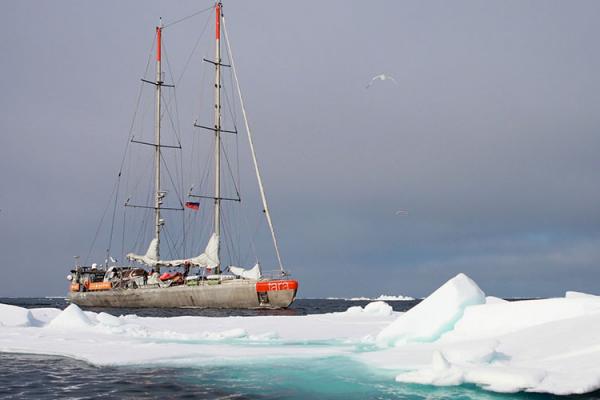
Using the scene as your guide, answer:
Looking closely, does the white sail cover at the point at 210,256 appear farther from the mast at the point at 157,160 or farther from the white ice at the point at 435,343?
the white ice at the point at 435,343

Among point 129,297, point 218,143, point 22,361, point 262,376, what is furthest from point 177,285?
point 262,376

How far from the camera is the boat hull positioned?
58.8 m

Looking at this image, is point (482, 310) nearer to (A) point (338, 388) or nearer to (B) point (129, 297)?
(A) point (338, 388)

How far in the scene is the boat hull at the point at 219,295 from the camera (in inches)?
2317

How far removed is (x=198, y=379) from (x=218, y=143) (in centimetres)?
5866

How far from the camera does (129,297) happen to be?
7194cm

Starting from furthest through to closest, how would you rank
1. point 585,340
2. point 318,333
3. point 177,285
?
point 177,285
point 318,333
point 585,340

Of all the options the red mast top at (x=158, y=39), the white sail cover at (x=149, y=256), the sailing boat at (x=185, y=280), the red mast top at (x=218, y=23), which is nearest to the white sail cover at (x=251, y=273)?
the sailing boat at (x=185, y=280)

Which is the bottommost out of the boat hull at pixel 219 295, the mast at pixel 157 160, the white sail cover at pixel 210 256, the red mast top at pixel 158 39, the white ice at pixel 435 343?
the white ice at pixel 435 343

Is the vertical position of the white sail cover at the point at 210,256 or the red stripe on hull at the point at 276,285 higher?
the white sail cover at the point at 210,256

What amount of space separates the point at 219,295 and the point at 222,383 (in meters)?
48.6

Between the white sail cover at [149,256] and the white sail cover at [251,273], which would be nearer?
the white sail cover at [251,273]

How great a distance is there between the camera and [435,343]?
18094mm

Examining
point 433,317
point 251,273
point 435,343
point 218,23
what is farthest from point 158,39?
point 435,343
